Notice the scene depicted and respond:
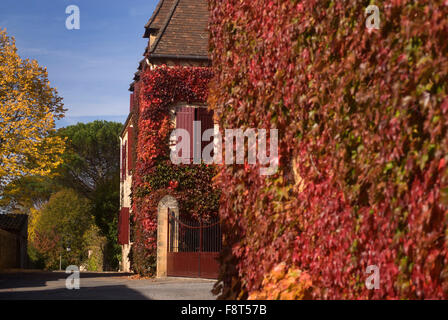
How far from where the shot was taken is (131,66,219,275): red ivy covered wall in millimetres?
16859

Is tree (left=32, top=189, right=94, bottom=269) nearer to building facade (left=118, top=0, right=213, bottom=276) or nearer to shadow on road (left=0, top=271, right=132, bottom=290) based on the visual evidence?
shadow on road (left=0, top=271, right=132, bottom=290)

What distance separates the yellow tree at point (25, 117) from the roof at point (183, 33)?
22.4 feet

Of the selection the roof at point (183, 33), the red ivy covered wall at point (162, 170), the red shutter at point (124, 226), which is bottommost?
the red shutter at point (124, 226)

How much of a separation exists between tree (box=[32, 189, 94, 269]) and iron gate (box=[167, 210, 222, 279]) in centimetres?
2467

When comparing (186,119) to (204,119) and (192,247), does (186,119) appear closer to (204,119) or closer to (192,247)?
(204,119)

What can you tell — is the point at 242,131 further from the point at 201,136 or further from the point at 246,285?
the point at 201,136

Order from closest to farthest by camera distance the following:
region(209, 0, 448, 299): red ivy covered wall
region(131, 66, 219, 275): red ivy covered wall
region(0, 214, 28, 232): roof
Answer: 1. region(209, 0, 448, 299): red ivy covered wall
2. region(131, 66, 219, 275): red ivy covered wall
3. region(0, 214, 28, 232): roof

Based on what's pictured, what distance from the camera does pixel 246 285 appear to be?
6477 millimetres

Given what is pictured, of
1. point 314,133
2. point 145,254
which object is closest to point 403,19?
point 314,133

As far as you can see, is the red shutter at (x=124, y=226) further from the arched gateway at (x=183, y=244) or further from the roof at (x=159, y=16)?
the roof at (x=159, y=16)

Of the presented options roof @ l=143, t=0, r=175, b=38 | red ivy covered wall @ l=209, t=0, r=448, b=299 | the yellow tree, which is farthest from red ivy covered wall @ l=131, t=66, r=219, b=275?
red ivy covered wall @ l=209, t=0, r=448, b=299

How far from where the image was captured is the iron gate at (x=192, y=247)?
15.3 meters

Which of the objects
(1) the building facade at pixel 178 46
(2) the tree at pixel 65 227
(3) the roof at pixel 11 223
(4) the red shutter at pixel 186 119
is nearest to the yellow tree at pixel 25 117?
(1) the building facade at pixel 178 46
